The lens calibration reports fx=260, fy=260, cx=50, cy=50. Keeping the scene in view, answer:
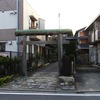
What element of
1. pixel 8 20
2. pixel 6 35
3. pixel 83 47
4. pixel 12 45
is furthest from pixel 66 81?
pixel 83 47

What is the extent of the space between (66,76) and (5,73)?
487 centimetres

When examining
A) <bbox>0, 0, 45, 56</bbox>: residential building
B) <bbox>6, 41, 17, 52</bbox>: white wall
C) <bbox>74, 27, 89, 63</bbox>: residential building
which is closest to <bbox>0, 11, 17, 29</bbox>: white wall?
<bbox>0, 0, 45, 56</bbox>: residential building

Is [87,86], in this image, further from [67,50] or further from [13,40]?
[67,50]

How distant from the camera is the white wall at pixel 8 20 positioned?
25.1 meters

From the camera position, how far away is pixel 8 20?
25344mm

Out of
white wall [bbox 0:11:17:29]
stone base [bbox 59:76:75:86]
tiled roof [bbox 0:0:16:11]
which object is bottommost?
stone base [bbox 59:76:75:86]

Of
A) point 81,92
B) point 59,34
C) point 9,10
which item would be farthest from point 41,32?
point 9,10

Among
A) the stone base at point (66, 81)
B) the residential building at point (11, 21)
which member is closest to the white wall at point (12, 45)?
the residential building at point (11, 21)

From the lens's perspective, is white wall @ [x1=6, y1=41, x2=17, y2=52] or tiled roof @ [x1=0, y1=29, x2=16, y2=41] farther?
tiled roof @ [x1=0, y1=29, x2=16, y2=41]

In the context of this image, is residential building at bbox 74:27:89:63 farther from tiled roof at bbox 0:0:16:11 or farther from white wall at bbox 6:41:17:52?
tiled roof at bbox 0:0:16:11

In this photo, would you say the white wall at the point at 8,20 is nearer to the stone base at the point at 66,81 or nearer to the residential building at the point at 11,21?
the residential building at the point at 11,21

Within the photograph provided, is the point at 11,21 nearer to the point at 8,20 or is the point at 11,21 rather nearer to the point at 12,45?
the point at 8,20

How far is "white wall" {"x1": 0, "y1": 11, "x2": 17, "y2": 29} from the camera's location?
2509 centimetres

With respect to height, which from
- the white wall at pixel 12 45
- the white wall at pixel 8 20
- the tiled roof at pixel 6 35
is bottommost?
the white wall at pixel 12 45
